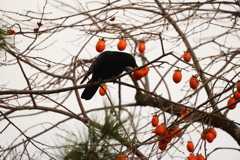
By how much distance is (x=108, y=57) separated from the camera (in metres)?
2.65

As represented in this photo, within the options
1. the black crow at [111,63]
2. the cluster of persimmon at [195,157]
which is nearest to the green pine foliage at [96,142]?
the cluster of persimmon at [195,157]

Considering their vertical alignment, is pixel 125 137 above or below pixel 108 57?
below

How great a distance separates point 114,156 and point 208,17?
190 cm

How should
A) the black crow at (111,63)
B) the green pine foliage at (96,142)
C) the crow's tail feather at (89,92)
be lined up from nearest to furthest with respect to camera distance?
the green pine foliage at (96,142)
the black crow at (111,63)
the crow's tail feather at (89,92)

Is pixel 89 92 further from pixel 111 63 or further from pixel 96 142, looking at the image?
pixel 96 142

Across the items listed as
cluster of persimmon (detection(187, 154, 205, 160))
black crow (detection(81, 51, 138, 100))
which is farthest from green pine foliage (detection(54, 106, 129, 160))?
black crow (detection(81, 51, 138, 100))

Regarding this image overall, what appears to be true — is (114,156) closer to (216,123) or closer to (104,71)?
(104,71)

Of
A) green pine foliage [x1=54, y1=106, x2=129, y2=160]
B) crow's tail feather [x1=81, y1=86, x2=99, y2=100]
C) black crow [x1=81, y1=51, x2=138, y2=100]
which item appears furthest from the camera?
crow's tail feather [x1=81, y1=86, x2=99, y2=100]

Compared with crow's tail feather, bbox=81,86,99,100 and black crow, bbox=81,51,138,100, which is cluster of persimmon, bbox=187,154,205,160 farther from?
crow's tail feather, bbox=81,86,99,100

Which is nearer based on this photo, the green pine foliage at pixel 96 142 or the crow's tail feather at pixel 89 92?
the green pine foliage at pixel 96 142

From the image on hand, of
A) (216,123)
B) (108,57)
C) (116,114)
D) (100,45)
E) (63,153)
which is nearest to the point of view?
(116,114)

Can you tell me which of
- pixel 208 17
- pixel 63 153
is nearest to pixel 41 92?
pixel 63 153

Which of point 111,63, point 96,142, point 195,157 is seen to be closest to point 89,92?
point 111,63

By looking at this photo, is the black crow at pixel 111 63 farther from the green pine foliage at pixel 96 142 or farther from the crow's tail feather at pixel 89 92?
the green pine foliage at pixel 96 142
